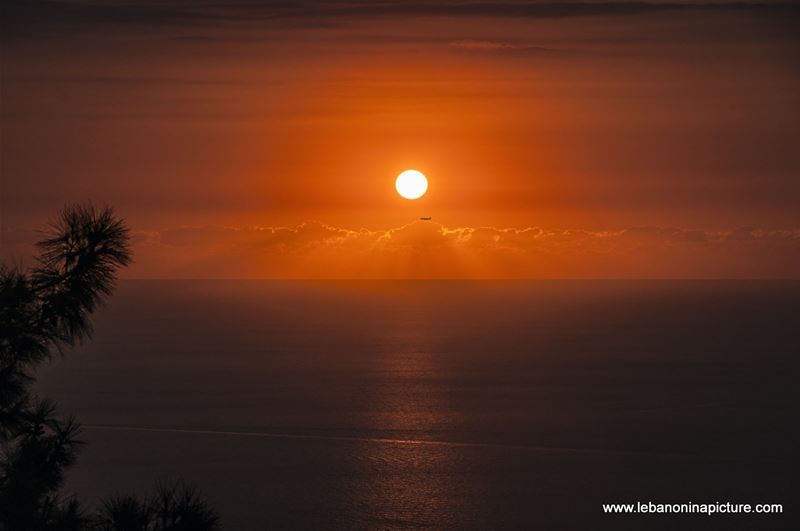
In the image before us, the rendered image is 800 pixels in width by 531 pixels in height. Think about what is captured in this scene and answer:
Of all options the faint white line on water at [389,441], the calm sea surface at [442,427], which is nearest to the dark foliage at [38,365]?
the calm sea surface at [442,427]

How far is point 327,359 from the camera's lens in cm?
9231

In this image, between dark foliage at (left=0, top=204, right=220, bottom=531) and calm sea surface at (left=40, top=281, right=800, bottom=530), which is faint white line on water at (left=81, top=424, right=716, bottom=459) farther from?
dark foliage at (left=0, top=204, right=220, bottom=531)

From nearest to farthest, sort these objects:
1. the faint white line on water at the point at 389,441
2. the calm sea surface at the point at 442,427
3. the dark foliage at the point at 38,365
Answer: the dark foliage at the point at 38,365 → the calm sea surface at the point at 442,427 → the faint white line on water at the point at 389,441

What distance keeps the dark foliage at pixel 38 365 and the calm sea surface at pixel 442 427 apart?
23.0 meters

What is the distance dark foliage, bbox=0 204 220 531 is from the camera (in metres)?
5.66

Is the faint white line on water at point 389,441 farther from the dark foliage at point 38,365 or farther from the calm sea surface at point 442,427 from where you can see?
the dark foliage at point 38,365

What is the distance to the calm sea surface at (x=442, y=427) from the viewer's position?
36.8 meters

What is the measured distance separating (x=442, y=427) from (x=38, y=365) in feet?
157

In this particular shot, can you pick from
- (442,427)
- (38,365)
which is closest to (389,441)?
(442,427)

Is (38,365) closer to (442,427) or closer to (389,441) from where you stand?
(389,441)

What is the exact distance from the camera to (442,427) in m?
52.6

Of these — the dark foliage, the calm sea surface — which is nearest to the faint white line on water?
the calm sea surface

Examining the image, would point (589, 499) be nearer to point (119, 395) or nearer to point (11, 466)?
point (11, 466)

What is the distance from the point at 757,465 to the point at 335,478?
70.6 feet
